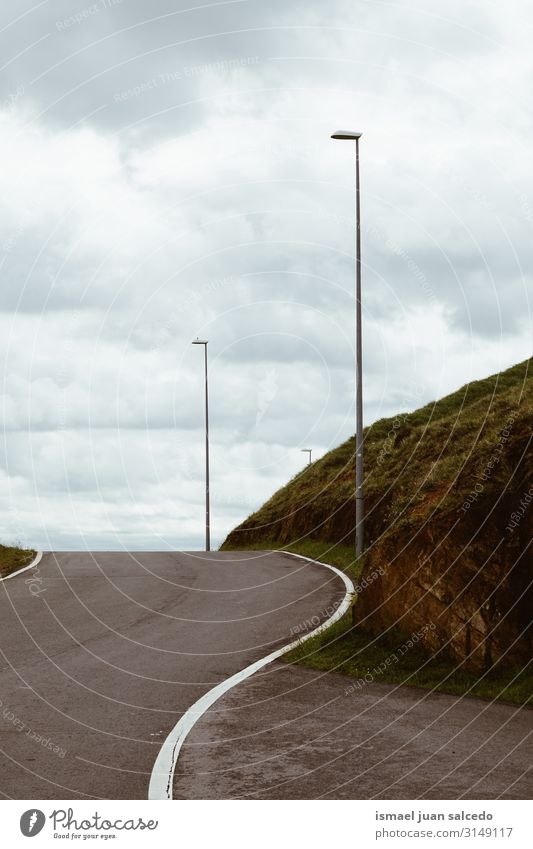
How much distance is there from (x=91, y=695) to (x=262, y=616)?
5.94 m

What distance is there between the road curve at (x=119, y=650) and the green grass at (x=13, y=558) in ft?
2.41

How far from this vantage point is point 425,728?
9.02 m

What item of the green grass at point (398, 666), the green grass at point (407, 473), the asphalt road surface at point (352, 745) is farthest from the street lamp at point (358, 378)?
the asphalt road surface at point (352, 745)

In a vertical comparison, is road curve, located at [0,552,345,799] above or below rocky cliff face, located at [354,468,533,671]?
below

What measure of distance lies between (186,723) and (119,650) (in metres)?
3.94

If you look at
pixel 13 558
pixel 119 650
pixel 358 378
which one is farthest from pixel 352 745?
pixel 13 558

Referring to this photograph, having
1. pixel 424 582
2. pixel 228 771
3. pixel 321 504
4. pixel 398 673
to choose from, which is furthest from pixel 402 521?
pixel 321 504

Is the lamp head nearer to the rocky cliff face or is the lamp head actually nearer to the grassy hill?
the grassy hill

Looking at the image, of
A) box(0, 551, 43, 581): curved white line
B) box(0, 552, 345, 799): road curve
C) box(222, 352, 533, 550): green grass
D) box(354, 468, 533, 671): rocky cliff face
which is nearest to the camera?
box(0, 552, 345, 799): road curve

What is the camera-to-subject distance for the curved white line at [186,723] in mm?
7031

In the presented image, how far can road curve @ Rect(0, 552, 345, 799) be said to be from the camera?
25.4 ft

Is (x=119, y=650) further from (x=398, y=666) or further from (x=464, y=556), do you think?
(x=464, y=556)

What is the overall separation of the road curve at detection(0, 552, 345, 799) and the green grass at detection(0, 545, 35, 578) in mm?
735

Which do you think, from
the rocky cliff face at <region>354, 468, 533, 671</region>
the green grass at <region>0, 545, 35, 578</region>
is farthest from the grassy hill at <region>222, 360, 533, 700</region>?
the green grass at <region>0, 545, 35, 578</region>
